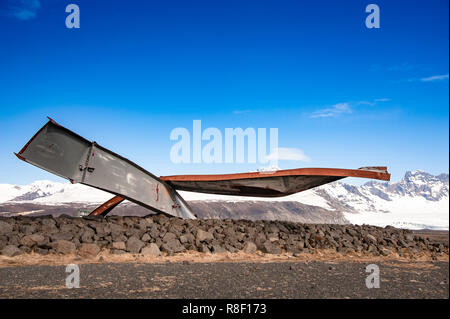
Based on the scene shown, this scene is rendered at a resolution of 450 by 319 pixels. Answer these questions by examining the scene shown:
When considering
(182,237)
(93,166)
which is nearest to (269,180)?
(182,237)

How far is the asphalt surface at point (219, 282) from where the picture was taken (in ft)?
19.1

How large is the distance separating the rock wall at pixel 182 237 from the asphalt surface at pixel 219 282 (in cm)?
177

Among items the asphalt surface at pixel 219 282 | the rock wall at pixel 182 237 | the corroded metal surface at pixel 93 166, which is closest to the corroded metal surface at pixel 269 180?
the corroded metal surface at pixel 93 166

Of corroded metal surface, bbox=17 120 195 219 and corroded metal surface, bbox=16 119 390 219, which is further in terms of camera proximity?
corroded metal surface, bbox=16 119 390 219

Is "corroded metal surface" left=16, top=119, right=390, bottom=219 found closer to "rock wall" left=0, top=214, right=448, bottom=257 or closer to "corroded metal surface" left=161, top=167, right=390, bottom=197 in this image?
"corroded metal surface" left=161, top=167, right=390, bottom=197

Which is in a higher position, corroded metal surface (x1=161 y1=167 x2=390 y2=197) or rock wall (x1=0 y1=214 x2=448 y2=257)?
corroded metal surface (x1=161 y1=167 x2=390 y2=197)

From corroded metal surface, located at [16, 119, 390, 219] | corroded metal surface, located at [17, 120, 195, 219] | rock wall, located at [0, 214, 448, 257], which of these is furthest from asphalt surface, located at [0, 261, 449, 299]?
corroded metal surface, located at [16, 119, 390, 219]

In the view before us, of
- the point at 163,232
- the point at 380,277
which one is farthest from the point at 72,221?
the point at 380,277

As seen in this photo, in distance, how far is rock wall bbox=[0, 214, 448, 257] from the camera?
1016cm

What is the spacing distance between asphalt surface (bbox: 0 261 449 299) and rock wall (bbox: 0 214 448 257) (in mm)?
1768

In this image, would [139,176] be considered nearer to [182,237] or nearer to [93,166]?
[93,166]

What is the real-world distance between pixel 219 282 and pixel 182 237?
4.92m
